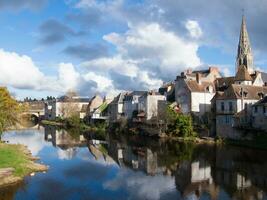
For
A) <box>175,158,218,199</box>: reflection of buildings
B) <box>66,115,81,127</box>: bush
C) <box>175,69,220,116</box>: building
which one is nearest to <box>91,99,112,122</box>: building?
<box>66,115,81,127</box>: bush

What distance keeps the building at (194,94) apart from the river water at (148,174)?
50.1 ft

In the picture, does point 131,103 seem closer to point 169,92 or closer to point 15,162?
point 169,92

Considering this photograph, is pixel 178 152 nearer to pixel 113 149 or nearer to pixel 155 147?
pixel 155 147

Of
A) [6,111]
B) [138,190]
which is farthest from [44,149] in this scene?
[138,190]

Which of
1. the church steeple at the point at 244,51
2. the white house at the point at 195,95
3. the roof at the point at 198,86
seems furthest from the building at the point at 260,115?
the church steeple at the point at 244,51

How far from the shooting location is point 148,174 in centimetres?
4000

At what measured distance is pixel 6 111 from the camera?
5606cm

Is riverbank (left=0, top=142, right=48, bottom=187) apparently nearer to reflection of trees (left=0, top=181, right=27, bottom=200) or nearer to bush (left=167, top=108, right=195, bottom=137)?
reflection of trees (left=0, top=181, right=27, bottom=200)

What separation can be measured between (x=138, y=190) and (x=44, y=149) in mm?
30148

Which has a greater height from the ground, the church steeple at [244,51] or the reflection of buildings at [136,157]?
the church steeple at [244,51]

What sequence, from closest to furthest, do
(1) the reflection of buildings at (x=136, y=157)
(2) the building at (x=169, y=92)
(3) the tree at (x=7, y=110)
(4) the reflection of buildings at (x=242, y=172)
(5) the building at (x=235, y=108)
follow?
(4) the reflection of buildings at (x=242, y=172) < (1) the reflection of buildings at (x=136, y=157) < (3) the tree at (x=7, y=110) < (5) the building at (x=235, y=108) < (2) the building at (x=169, y=92)

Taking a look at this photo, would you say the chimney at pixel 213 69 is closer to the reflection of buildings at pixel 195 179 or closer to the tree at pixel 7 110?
the reflection of buildings at pixel 195 179

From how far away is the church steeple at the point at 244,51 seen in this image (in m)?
104

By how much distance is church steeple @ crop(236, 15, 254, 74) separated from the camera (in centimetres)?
10400
